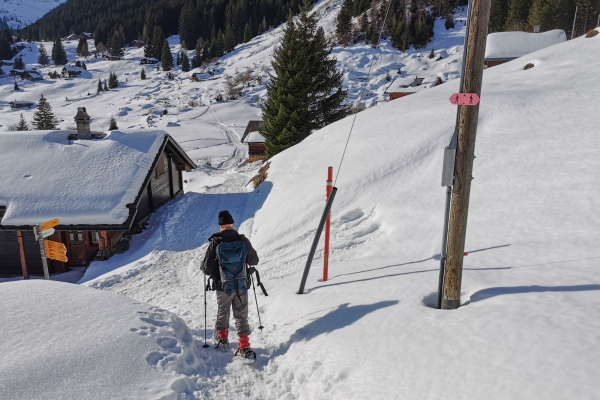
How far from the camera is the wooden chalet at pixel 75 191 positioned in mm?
14398

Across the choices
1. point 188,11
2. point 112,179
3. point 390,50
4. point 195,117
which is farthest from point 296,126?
point 188,11

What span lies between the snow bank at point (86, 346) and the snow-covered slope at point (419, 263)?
0.53m

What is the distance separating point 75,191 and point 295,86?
1458 cm

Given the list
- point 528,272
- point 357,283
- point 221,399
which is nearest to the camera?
point 221,399

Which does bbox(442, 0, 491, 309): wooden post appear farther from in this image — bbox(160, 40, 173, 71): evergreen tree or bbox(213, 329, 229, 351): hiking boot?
bbox(160, 40, 173, 71): evergreen tree

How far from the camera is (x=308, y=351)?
4.85m

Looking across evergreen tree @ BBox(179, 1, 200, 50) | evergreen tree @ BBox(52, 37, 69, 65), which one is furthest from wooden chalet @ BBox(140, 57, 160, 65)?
evergreen tree @ BBox(52, 37, 69, 65)

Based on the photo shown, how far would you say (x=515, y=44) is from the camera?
4366 centimetres

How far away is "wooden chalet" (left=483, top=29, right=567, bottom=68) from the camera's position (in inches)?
1693

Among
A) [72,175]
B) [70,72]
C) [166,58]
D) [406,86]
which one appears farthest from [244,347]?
[70,72]

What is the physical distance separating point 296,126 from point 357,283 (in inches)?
787

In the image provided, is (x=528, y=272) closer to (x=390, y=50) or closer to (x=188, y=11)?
(x=390, y=50)

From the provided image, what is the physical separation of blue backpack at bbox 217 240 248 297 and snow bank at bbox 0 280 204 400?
3.10 feet

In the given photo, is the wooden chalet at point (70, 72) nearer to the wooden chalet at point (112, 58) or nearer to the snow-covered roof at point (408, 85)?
the wooden chalet at point (112, 58)
